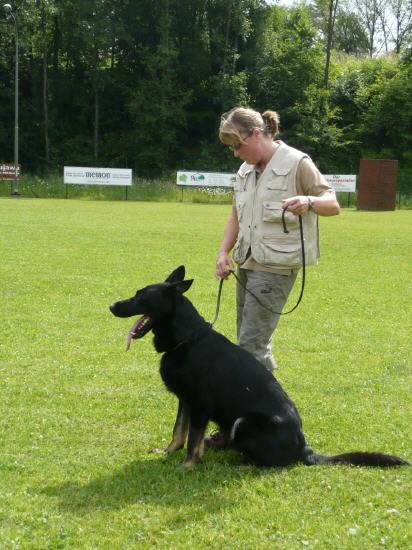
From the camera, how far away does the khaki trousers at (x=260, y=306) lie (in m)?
5.03

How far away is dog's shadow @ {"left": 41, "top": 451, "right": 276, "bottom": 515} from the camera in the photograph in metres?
4.03

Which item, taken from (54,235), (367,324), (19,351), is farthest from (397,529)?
(54,235)

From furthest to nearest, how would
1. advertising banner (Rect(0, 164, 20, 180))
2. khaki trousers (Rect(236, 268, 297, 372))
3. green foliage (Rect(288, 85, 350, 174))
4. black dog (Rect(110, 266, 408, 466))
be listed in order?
green foliage (Rect(288, 85, 350, 174)), advertising banner (Rect(0, 164, 20, 180)), khaki trousers (Rect(236, 268, 297, 372)), black dog (Rect(110, 266, 408, 466))

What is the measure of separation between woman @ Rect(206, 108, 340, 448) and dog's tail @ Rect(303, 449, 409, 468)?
0.75m

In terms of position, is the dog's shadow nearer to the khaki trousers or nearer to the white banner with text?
the khaki trousers

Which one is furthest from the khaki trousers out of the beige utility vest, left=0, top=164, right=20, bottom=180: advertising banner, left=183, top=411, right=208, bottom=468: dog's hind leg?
left=0, top=164, right=20, bottom=180: advertising banner

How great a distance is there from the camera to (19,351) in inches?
285

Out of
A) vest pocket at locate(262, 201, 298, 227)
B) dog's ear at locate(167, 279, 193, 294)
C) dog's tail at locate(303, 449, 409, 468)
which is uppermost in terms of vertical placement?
vest pocket at locate(262, 201, 298, 227)

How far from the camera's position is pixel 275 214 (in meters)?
4.85

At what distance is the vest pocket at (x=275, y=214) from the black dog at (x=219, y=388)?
0.84 m

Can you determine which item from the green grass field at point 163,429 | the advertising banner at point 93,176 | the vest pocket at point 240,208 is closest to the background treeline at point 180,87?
the advertising banner at point 93,176

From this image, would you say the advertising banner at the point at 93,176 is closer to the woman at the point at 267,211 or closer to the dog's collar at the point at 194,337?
the woman at the point at 267,211

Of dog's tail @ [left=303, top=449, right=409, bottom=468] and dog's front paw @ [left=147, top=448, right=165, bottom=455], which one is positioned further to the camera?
dog's front paw @ [left=147, top=448, right=165, bottom=455]

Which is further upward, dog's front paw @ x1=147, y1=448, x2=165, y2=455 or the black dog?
the black dog
